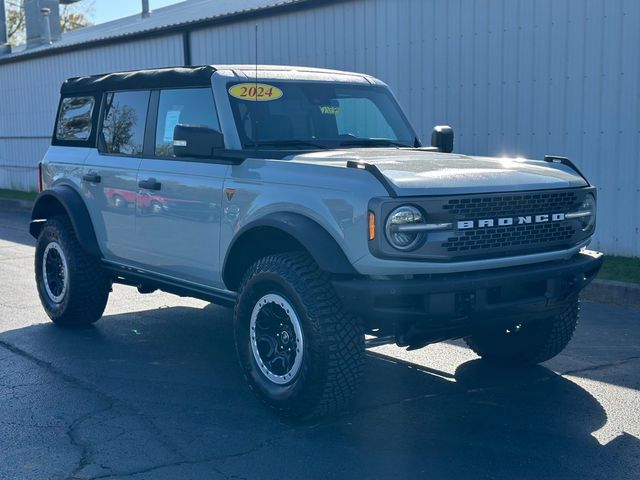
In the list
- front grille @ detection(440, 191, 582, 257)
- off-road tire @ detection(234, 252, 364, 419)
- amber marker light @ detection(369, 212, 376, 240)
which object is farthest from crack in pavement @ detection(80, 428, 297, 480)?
front grille @ detection(440, 191, 582, 257)

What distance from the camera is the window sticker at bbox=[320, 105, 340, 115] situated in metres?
6.25

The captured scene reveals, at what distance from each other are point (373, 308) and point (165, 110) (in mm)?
2661

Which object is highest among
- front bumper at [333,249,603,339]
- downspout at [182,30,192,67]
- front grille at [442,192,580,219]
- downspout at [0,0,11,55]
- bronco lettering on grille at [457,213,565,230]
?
downspout at [0,0,11,55]

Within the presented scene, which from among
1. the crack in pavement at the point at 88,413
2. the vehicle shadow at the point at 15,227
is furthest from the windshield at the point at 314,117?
the vehicle shadow at the point at 15,227

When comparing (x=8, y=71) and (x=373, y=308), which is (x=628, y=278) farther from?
(x=8, y=71)

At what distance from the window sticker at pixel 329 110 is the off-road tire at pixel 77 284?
7.39ft

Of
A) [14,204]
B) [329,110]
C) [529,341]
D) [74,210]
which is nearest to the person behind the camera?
[529,341]

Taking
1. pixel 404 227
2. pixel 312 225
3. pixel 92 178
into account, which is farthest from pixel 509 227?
pixel 92 178

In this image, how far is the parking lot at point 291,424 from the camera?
14.3ft

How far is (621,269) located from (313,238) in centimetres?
539

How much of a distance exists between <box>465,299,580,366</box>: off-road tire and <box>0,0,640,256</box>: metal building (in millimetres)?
4648

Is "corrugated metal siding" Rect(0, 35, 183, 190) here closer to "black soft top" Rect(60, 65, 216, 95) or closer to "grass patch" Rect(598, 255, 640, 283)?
"black soft top" Rect(60, 65, 216, 95)

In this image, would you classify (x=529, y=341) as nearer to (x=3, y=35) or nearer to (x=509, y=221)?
(x=509, y=221)

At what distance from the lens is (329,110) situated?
6.27m
